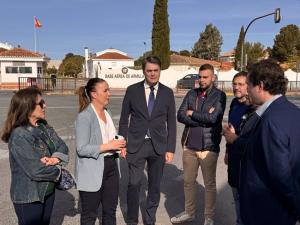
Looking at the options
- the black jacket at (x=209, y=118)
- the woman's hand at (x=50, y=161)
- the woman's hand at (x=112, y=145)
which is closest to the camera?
the woman's hand at (x=50, y=161)

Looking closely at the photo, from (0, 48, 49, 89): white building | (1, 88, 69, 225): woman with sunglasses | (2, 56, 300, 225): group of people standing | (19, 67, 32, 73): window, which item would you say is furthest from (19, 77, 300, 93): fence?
(1, 88, 69, 225): woman with sunglasses

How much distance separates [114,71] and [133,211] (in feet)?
104

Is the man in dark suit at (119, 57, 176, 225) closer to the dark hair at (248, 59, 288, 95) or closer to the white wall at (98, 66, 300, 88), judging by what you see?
the dark hair at (248, 59, 288, 95)

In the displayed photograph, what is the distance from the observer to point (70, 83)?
34750mm

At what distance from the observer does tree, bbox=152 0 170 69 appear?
37062 millimetres

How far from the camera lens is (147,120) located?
4023 mm

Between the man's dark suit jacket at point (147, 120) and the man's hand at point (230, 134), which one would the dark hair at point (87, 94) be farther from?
the man's hand at point (230, 134)

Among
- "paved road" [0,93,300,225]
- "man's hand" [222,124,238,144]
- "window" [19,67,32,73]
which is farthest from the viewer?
"window" [19,67,32,73]

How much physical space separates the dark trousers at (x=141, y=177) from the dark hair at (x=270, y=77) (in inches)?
78.4

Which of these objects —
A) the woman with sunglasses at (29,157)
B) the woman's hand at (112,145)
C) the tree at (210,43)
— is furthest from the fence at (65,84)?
the tree at (210,43)

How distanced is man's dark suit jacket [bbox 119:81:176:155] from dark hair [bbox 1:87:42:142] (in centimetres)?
141

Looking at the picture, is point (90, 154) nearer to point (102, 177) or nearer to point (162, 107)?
point (102, 177)

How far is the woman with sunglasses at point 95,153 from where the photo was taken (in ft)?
11.0

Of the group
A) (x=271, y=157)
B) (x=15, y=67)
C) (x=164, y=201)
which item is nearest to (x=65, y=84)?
(x=15, y=67)
